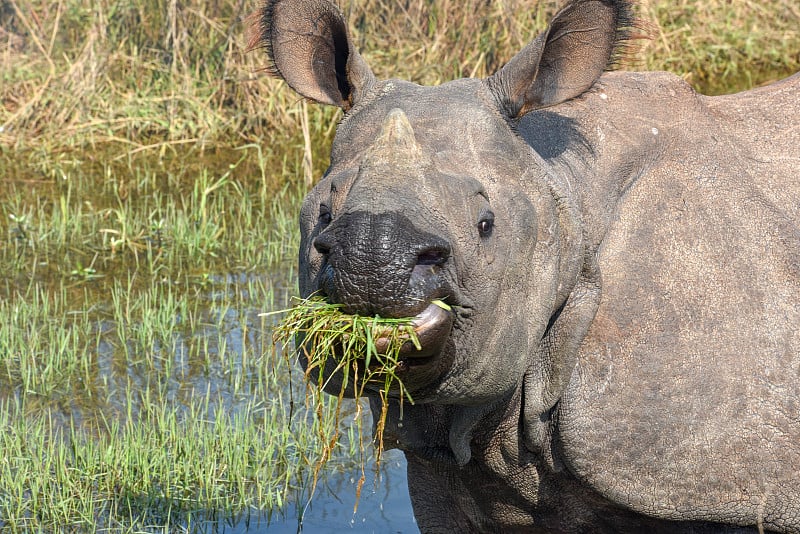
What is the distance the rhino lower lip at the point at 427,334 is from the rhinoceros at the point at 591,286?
0.44 ft

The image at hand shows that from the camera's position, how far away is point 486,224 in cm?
361

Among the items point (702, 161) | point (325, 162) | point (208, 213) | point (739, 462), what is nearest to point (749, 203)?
point (702, 161)

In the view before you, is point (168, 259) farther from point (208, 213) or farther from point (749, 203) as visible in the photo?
point (749, 203)

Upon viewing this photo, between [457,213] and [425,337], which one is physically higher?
[457,213]

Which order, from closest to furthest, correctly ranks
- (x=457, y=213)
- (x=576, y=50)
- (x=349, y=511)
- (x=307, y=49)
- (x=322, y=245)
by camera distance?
(x=322, y=245) → (x=457, y=213) → (x=576, y=50) → (x=307, y=49) → (x=349, y=511)

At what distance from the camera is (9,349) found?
24.6 ft

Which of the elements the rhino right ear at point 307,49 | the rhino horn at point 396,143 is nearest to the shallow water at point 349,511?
the rhino right ear at point 307,49

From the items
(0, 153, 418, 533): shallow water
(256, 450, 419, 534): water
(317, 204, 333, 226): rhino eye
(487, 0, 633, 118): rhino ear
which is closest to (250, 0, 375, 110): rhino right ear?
(487, 0, 633, 118): rhino ear

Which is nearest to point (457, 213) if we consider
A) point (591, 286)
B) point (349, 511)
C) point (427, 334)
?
point (427, 334)

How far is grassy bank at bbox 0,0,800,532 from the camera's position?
246 inches

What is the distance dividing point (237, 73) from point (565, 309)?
785cm

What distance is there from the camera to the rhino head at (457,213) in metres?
3.28

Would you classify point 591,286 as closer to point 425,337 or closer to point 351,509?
point 425,337

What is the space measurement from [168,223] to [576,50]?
235 inches
